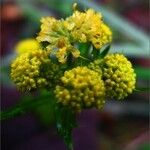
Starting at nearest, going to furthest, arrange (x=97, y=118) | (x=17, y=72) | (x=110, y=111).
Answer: (x=17, y=72) < (x=97, y=118) < (x=110, y=111)

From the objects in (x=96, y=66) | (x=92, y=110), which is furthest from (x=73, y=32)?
(x=92, y=110)

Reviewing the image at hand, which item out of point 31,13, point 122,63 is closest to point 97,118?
point 31,13

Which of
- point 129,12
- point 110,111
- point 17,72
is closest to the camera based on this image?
point 17,72

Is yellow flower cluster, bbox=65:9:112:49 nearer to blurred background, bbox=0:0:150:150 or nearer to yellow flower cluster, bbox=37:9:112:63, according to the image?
yellow flower cluster, bbox=37:9:112:63

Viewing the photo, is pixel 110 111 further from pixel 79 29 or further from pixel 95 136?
pixel 79 29

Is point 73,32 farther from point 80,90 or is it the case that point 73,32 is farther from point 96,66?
point 80,90

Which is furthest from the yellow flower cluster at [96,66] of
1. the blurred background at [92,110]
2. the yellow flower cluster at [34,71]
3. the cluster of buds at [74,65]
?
the blurred background at [92,110]

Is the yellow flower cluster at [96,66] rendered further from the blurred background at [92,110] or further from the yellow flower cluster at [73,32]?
the blurred background at [92,110]
